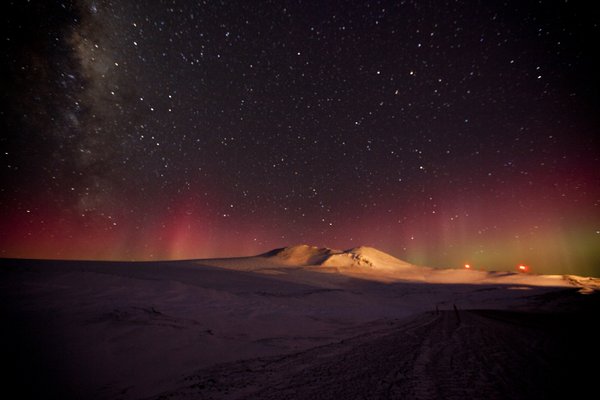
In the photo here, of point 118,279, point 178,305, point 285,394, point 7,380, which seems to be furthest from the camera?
point 118,279

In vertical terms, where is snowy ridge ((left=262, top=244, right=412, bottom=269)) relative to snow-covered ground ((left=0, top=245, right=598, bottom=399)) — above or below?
above

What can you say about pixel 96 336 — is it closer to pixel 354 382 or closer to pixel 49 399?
pixel 49 399

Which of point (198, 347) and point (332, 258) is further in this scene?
point (332, 258)

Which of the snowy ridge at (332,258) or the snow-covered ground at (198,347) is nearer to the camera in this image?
the snow-covered ground at (198,347)

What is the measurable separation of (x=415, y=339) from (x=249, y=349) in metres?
4.41

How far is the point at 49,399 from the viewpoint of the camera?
4.05 meters

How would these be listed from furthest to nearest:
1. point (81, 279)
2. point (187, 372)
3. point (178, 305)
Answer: point (81, 279), point (178, 305), point (187, 372)

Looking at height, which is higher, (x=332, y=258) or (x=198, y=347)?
(x=332, y=258)

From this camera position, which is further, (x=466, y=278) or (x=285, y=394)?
(x=466, y=278)

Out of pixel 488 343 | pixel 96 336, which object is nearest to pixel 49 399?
pixel 96 336

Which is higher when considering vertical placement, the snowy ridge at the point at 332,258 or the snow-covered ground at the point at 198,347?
the snowy ridge at the point at 332,258

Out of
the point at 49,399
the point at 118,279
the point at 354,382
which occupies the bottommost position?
the point at 49,399

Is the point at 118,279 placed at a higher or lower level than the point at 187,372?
higher

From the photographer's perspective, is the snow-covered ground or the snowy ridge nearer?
the snow-covered ground
